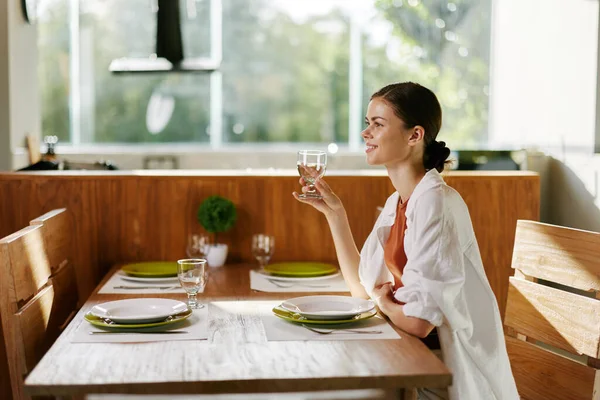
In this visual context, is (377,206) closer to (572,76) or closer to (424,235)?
(424,235)

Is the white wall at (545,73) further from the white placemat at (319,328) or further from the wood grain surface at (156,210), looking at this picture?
the white placemat at (319,328)

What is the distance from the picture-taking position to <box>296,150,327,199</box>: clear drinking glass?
87.4 inches

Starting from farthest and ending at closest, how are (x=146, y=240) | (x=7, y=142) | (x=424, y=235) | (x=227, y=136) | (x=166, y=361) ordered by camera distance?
(x=227, y=136) < (x=7, y=142) < (x=146, y=240) < (x=424, y=235) < (x=166, y=361)

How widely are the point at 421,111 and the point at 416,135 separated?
0.21 ft

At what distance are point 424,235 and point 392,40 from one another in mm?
5273

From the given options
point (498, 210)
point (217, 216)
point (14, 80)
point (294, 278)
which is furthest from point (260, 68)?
point (294, 278)

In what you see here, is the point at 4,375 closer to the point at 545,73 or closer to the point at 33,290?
the point at 33,290

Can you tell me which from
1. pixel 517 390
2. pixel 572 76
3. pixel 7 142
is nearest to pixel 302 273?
pixel 517 390

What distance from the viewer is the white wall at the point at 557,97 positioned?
3.60 metres

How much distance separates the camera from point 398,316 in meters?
1.84

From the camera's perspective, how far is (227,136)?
23.3 feet

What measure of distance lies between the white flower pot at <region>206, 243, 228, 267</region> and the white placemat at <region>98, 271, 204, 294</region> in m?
0.32

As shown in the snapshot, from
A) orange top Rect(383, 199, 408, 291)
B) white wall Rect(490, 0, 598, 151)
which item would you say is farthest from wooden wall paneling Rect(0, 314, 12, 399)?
white wall Rect(490, 0, 598, 151)

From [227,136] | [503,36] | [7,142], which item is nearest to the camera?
[7,142]
